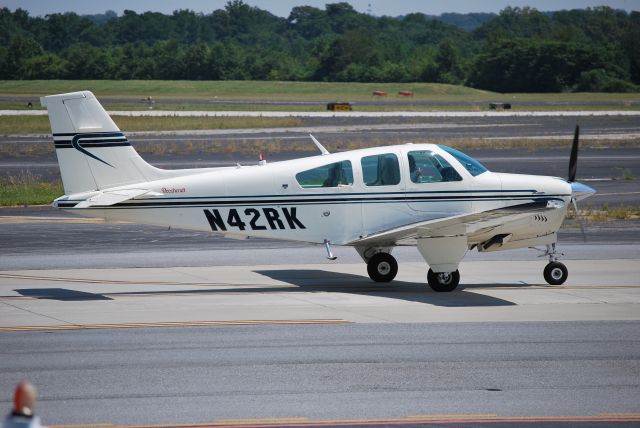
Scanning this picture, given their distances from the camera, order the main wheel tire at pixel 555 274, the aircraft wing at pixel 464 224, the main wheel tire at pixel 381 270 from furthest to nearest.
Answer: the main wheel tire at pixel 381 270, the main wheel tire at pixel 555 274, the aircraft wing at pixel 464 224

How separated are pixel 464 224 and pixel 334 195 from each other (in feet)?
7.61

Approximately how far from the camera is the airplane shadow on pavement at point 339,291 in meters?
16.7

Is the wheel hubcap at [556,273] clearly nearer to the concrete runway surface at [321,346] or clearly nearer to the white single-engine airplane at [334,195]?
the white single-engine airplane at [334,195]

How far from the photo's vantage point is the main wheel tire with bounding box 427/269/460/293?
1727 centimetres

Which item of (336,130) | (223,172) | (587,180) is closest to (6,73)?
(336,130)

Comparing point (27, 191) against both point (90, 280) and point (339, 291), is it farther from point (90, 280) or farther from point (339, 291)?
Result: point (339, 291)

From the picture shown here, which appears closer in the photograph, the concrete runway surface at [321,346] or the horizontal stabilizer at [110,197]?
the concrete runway surface at [321,346]

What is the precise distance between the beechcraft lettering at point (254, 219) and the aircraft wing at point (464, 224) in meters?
1.39

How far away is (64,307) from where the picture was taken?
1606 centimetres

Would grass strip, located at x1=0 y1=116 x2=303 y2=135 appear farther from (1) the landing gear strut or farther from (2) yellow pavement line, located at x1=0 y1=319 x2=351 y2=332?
(2) yellow pavement line, located at x1=0 y1=319 x2=351 y2=332

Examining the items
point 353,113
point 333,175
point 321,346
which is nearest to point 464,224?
point 333,175

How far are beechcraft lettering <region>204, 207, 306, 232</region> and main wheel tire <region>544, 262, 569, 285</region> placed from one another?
4.48 m

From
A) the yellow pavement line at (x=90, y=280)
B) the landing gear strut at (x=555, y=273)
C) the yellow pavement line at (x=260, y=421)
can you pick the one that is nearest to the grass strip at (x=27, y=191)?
the yellow pavement line at (x=90, y=280)

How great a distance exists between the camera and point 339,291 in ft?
57.8
